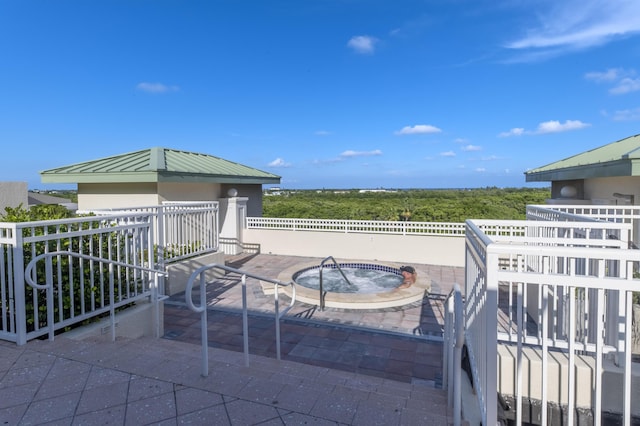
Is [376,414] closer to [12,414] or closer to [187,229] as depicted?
[12,414]

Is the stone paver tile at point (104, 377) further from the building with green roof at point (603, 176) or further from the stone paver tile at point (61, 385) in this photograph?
the building with green roof at point (603, 176)

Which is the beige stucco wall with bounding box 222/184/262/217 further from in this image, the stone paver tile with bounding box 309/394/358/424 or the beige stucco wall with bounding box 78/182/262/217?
the stone paver tile with bounding box 309/394/358/424

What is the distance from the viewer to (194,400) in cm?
235

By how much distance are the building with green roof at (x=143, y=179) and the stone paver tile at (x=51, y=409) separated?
7.36 metres

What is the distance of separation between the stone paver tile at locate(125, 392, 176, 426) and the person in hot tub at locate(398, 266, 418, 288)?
5.71 m

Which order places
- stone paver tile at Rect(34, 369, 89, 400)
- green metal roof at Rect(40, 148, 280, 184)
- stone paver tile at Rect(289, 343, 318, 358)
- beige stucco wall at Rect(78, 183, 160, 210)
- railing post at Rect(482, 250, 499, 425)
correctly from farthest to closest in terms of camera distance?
beige stucco wall at Rect(78, 183, 160, 210), green metal roof at Rect(40, 148, 280, 184), stone paver tile at Rect(289, 343, 318, 358), stone paver tile at Rect(34, 369, 89, 400), railing post at Rect(482, 250, 499, 425)

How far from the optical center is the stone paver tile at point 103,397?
89.1 inches

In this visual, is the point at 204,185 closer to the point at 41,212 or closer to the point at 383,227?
the point at 383,227

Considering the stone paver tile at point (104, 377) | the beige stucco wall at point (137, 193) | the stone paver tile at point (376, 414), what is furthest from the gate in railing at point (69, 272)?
the beige stucco wall at point (137, 193)

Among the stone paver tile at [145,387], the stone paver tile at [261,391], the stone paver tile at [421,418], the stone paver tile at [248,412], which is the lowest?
the stone paver tile at [421,418]

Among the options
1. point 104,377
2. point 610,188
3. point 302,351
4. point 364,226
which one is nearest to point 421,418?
point 104,377


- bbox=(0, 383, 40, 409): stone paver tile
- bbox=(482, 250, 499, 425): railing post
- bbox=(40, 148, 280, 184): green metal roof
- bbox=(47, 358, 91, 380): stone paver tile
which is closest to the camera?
bbox=(482, 250, 499, 425): railing post

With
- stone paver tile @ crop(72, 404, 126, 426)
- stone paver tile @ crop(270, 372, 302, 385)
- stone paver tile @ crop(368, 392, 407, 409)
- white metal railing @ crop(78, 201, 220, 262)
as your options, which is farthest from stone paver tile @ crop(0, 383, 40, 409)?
white metal railing @ crop(78, 201, 220, 262)

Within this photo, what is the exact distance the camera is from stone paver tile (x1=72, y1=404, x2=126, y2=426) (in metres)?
2.11
